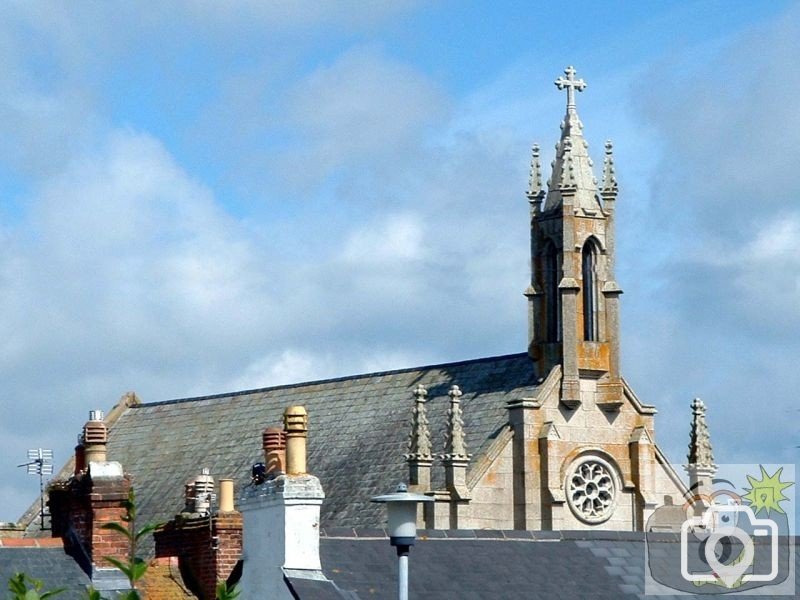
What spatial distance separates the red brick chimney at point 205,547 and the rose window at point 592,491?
3398cm

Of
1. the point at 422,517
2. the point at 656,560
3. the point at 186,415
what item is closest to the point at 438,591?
the point at 656,560

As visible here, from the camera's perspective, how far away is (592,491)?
75.4m

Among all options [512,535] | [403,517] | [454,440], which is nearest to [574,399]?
[454,440]

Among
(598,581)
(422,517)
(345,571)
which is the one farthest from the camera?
(422,517)

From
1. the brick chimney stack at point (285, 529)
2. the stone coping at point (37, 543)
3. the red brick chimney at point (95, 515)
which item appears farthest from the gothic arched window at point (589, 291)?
the brick chimney stack at point (285, 529)

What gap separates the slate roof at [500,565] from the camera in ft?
125

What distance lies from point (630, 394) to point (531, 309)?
405cm

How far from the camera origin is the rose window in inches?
2943

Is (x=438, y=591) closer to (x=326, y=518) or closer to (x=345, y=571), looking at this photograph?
(x=345, y=571)

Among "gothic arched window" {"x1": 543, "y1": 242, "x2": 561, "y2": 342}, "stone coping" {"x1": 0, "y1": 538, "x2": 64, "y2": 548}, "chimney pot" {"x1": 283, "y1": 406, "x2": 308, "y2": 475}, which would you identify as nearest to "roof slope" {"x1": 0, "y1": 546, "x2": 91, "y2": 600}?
"stone coping" {"x1": 0, "y1": 538, "x2": 64, "y2": 548}

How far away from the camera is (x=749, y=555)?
140 ft

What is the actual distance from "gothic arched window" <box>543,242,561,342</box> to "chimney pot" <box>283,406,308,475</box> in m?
39.0

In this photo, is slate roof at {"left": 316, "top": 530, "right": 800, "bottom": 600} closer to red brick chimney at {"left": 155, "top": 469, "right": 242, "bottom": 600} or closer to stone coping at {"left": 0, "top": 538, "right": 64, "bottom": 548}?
red brick chimney at {"left": 155, "top": 469, "right": 242, "bottom": 600}

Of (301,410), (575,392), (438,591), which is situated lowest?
(438,591)
